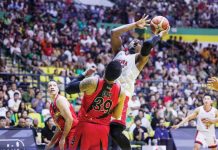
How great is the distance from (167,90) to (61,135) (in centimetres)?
1049

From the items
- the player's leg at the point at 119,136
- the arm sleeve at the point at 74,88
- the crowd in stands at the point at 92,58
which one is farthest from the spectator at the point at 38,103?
the arm sleeve at the point at 74,88

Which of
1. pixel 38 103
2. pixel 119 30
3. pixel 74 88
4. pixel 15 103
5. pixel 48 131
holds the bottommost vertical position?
pixel 48 131

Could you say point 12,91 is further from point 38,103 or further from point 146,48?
point 146,48

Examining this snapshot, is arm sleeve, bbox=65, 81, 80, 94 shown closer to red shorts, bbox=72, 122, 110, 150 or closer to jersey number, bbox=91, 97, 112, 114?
jersey number, bbox=91, 97, 112, 114

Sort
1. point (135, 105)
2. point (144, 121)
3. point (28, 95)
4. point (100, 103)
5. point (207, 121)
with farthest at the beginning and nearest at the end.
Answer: point (135, 105) → point (28, 95) → point (144, 121) → point (207, 121) → point (100, 103)

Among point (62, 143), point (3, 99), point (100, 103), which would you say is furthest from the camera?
point (3, 99)

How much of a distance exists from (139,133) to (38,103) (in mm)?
3032

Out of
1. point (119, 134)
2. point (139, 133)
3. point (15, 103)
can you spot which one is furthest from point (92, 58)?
point (119, 134)

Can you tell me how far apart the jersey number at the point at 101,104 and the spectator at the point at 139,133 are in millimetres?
7898

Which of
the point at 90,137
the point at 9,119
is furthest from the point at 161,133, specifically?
the point at 90,137

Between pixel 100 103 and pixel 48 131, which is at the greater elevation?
pixel 100 103

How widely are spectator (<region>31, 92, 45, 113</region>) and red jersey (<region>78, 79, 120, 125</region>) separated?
8769 millimetres

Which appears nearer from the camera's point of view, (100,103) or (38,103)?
(100,103)

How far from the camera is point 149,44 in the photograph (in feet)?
27.0
